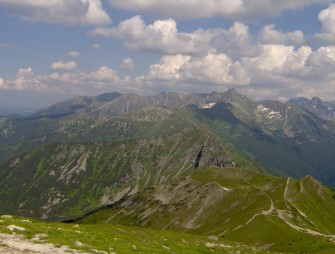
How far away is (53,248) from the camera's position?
137 feet

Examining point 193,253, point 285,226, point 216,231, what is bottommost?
point 216,231

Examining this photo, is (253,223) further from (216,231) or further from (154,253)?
(154,253)

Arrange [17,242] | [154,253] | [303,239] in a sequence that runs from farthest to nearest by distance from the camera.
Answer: [303,239]
[154,253]
[17,242]

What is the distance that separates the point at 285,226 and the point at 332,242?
53337mm

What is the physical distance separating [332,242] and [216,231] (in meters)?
98.5

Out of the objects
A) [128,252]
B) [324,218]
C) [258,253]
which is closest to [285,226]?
[324,218]

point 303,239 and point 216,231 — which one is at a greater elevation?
point 303,239

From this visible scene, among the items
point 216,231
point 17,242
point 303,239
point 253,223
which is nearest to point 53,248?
point 17,242

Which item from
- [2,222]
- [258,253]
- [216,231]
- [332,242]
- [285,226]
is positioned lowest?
[216,231]

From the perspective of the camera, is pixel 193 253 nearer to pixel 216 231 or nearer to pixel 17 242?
pixel 17 242

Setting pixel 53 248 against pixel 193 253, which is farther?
pixel 193 253

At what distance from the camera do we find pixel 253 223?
176250 mm

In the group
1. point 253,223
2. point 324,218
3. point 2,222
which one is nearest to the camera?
point 2,222

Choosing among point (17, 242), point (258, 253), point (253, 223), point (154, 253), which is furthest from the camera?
point (253, 223)
